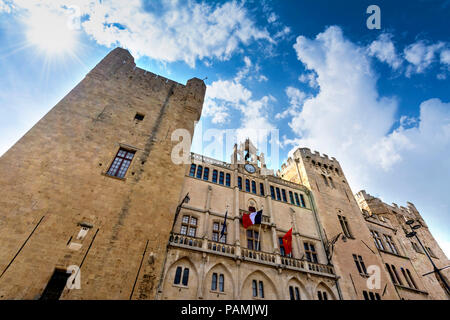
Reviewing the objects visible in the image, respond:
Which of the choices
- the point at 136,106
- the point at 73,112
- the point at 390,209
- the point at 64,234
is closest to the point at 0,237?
the point at 64,234

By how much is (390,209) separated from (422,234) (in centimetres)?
460

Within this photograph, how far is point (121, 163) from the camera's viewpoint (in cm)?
1508

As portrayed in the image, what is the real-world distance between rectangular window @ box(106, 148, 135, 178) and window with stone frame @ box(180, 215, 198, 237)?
558 centimetres

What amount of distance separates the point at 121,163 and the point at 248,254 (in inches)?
432

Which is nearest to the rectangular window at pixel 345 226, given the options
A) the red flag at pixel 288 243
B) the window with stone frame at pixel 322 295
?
the window with stone frame at pixel 322 295

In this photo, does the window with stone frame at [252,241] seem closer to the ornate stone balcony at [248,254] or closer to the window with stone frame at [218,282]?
the ornate stone balcony at [248,254]

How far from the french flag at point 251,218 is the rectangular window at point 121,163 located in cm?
957

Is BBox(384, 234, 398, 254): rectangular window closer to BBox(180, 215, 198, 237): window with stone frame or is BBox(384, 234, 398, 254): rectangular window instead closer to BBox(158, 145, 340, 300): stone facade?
BBox(158, 145, 340, 300): stone facade

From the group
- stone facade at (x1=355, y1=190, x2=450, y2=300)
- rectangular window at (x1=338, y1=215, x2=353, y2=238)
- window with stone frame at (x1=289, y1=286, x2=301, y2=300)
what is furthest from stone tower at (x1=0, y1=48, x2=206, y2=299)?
stone facade at (x1=355, y1=190, x2=450, y2=300)

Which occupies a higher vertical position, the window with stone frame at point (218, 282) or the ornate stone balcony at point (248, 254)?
the ornate stone balcony at point (248, 254)

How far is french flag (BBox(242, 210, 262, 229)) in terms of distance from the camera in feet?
56.5

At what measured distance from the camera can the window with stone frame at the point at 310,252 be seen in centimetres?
1914

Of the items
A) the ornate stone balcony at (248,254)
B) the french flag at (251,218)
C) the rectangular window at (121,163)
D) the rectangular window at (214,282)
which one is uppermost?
the rectangular window at (121,163)
